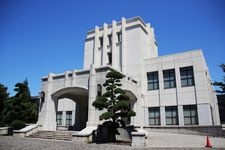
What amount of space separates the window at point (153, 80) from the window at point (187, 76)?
3.18m

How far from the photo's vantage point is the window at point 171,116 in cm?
2399

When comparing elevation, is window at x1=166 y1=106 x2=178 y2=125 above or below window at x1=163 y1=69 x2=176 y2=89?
below

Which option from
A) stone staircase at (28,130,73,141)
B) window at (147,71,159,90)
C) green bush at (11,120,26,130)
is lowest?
stone staircase at (28,130,73,141)

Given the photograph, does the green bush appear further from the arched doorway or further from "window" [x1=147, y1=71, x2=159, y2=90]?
"window" [x1=147, y1=71, x2=159, y2=90]

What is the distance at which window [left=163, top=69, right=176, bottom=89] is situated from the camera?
2534cm

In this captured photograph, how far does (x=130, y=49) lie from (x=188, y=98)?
34.3 feet

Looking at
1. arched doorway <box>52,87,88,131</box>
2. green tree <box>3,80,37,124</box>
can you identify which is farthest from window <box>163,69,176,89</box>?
green tree <box>3,80,37,124</box>

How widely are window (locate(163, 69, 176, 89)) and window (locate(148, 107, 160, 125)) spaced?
3156 millimetres

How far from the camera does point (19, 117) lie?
70.1 feet

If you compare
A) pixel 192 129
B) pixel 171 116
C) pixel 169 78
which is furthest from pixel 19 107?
pixel 192 129

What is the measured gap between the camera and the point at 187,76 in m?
24.6

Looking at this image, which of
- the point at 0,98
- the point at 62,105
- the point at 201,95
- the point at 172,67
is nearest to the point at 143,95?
the point at 172,67

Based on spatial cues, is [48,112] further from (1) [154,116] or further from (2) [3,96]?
(2) [3,96]

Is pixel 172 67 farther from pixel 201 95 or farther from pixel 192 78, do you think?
pixel 201 95
